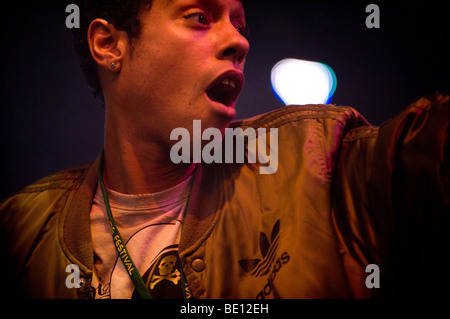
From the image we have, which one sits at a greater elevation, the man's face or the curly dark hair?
the curly dark hair

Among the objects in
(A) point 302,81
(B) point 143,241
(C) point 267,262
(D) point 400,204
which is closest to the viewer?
(D) point 400,204

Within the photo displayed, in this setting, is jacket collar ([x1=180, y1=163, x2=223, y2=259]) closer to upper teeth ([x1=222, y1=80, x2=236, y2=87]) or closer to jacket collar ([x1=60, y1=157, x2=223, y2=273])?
jacket collar ([x1=60, y1=157, x2=223, y2=273])

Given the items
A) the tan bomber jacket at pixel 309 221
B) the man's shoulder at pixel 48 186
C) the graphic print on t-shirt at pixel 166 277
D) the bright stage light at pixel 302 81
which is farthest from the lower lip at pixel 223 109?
the bright stage light at pixel 302 81

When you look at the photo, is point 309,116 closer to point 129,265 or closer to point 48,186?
point 129,265

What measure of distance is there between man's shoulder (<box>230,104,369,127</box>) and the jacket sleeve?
0.13 m

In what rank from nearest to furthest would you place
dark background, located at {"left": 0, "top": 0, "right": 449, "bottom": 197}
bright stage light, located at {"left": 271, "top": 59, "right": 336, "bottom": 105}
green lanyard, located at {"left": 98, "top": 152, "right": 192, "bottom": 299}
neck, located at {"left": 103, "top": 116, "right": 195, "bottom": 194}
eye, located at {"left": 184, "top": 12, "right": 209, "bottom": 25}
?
green lanyard, located at {"left": 98, "top": 152, "right": 192, "bottom": 299} < eye, located at {"left": 184, "top": 12, "right": 209, "bottom": 25} < neck, located at {"left": 103, "top": 116, "right": 195, "bottom": 194} < dark background, located at {"left": 0, "top": 0, "right": 449, "bottom": 197} < bright stage light, located at {"left": 271, "top": 59, "right": 336, "bottom": 105}

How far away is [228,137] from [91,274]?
0.79 metres

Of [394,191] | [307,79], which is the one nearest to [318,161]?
[394,191]

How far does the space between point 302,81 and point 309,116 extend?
4.25 feet

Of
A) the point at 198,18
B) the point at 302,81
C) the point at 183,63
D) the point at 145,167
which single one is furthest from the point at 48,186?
the point at 302,81

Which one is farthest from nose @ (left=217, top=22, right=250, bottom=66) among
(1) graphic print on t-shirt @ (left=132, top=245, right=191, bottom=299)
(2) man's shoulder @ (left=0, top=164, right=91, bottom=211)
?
(2) man's shoulder @ (left=0, top=164, right=91, bottom=211)

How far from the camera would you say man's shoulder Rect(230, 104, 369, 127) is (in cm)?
121

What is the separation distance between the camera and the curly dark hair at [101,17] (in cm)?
133

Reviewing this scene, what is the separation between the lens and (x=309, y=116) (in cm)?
127
